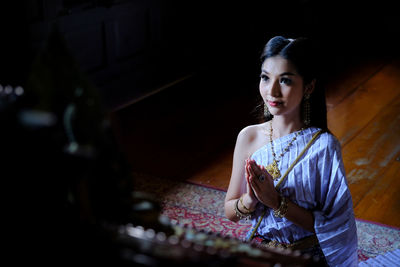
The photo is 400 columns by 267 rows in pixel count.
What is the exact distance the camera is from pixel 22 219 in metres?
1.02

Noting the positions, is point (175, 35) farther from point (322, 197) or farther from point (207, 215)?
point (322, 197)

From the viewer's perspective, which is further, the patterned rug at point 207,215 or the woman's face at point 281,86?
the patterned rug at point 207,215

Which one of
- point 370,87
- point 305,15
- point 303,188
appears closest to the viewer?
point 303,188

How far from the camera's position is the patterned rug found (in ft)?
11.4

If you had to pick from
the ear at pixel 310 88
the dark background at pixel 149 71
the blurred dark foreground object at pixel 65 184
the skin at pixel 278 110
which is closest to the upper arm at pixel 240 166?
the skin at pixel 278 110

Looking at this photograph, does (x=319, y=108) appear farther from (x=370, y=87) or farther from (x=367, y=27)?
(x=367, y=27)

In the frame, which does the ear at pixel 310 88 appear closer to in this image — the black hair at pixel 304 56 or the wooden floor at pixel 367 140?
the black hair at pixel 304 56

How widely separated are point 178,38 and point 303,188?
5.04m

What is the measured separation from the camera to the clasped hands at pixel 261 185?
2.19 meters

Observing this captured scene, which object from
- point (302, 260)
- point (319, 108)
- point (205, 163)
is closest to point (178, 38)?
point (205, 163)

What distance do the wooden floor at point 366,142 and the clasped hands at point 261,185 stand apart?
A: 1674mm

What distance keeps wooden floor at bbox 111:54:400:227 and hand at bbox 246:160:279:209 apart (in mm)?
1678

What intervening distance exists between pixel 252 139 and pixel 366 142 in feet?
8.81

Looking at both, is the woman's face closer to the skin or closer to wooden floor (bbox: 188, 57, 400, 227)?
the skin
